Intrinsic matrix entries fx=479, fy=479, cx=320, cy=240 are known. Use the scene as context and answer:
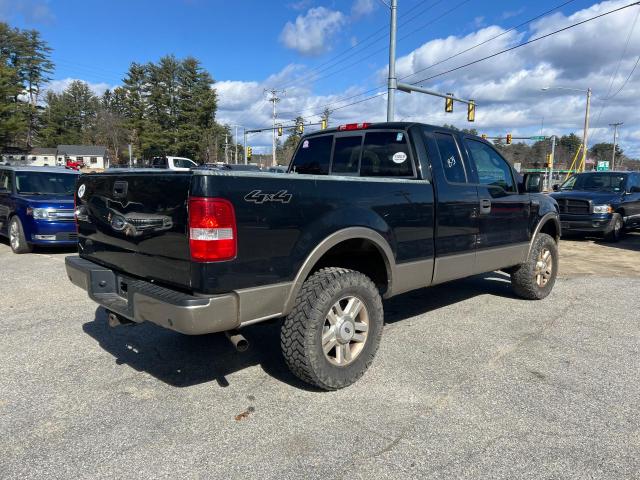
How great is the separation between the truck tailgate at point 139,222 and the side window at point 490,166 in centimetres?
319

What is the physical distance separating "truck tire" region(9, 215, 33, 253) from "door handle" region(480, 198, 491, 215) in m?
8.02

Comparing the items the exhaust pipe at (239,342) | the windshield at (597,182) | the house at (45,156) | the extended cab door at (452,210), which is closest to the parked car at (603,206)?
the windshield at (597,182)

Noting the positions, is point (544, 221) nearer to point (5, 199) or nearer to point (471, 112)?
point (5, 199)

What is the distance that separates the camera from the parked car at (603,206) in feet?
37.9

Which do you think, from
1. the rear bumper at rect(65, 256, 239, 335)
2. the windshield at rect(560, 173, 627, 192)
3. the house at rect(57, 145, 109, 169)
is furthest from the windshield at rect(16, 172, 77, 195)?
the house at rect(57, 145, 109, 169)

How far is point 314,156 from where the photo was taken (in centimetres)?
511

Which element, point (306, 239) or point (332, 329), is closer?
point (306, 239)

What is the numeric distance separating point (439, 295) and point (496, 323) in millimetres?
1231

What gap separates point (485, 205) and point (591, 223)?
27.3 feet

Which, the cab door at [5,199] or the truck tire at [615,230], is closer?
the cab door at [5,199]

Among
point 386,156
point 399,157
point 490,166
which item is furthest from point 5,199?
point 490,166

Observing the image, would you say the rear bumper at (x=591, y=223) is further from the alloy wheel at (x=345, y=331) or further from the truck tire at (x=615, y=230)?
the alloy wheel at (x=345, y=331)

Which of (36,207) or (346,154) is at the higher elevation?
(346,154)

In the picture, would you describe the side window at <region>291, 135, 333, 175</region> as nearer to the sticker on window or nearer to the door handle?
the sticker on window
